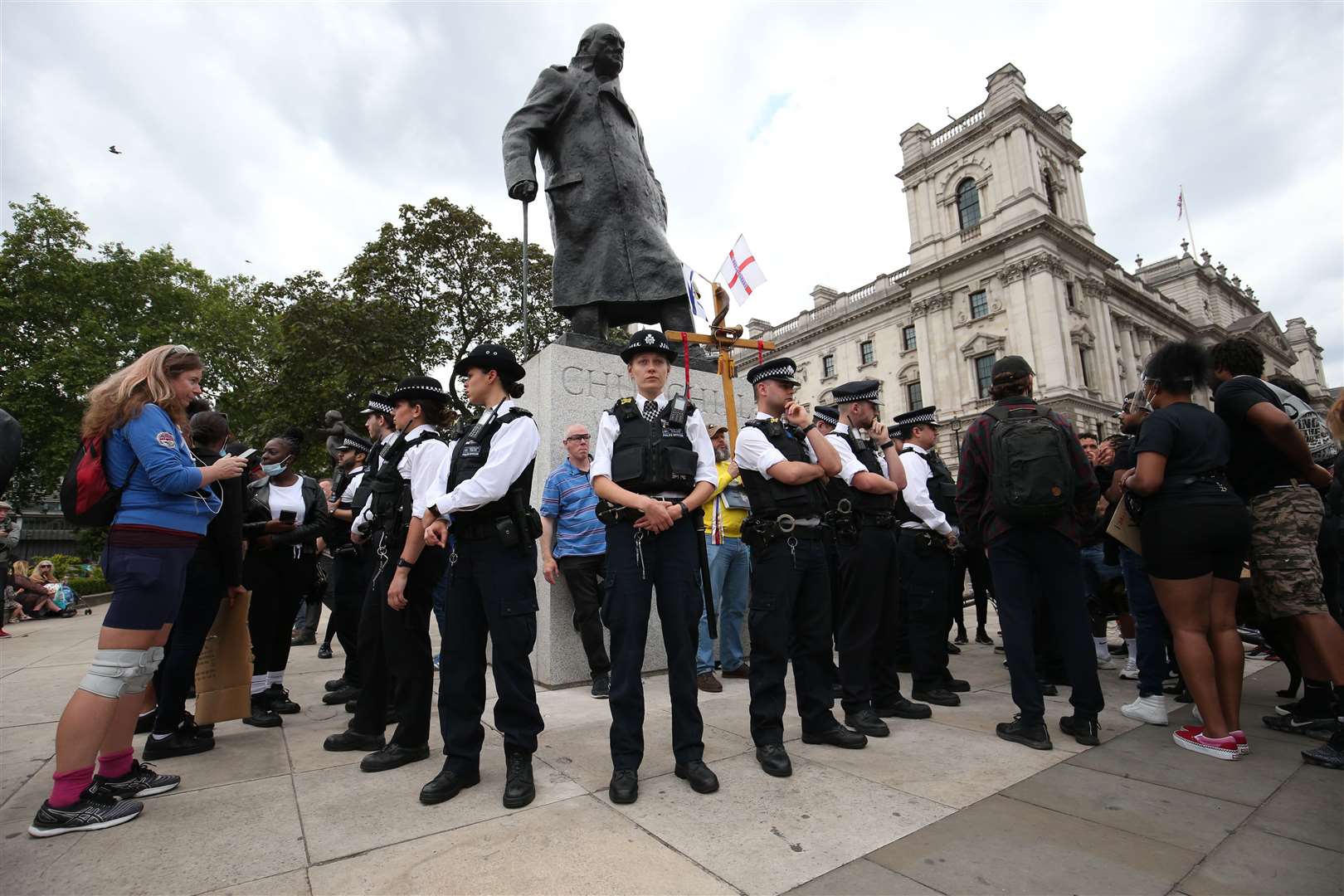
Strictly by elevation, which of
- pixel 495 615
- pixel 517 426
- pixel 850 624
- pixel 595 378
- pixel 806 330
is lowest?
pixel 850 624

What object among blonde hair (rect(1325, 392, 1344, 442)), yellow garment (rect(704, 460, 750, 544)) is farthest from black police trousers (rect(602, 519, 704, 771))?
blonde hair (rect(1325, 392, 1344, 442))

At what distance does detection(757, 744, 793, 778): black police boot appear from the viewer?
2.91m

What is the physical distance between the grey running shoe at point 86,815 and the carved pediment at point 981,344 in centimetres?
3903

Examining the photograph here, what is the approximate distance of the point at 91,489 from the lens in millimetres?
2727

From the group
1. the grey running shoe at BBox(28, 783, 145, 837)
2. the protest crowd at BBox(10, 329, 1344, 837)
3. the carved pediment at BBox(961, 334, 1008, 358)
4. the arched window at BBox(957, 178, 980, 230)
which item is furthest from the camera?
the arched window at BBox(957, 178, 980, 230)

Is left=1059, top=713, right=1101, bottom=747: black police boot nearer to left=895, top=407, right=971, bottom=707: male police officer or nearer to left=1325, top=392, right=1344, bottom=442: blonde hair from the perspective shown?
left=895, top=407, right=971, bottom=707: male police officer

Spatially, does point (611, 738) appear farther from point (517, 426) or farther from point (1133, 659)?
point (1133, 659)

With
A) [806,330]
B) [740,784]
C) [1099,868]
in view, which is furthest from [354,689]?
[806,330]

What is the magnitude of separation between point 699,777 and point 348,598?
3490 mm

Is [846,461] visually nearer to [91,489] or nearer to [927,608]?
[927,608]

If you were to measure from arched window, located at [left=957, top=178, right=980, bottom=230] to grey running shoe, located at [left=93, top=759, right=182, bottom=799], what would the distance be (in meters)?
43.2

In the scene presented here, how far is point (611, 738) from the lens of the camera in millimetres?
2748

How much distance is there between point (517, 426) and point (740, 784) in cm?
194

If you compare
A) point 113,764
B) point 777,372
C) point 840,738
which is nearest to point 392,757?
point 113,764
